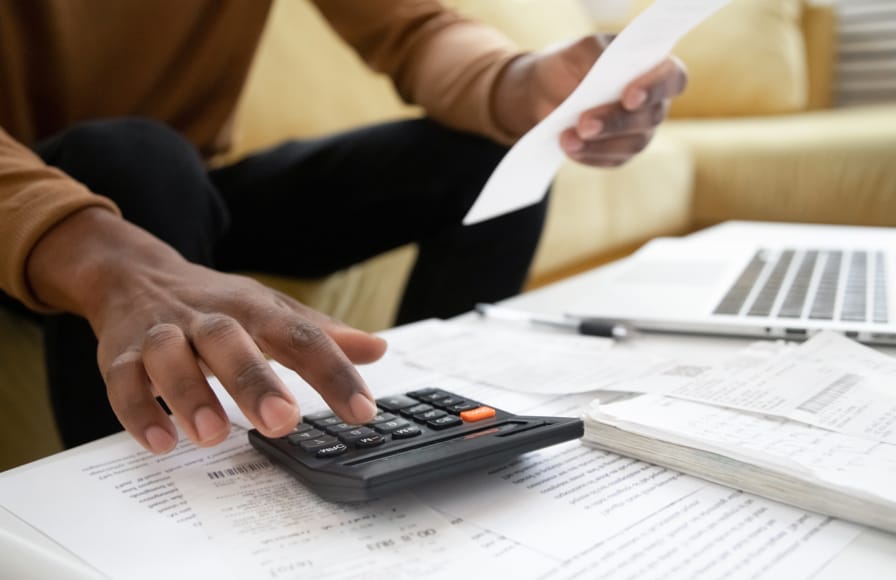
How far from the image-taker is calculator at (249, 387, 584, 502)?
33 cm

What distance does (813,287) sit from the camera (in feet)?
2.17

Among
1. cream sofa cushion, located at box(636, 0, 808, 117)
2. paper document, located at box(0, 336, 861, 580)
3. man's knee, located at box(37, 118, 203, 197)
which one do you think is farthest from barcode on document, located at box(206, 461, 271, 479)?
cream sofa cushion, located at box(636, 0, 808, 117)

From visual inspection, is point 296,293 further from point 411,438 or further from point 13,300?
point 411,438

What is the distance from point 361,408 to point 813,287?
0.44m

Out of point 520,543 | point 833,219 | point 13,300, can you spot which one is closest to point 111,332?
point 520,543

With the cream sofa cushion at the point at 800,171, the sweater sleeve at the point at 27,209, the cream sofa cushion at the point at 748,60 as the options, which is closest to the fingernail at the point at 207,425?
the sweater sleeve at the point at 27,209

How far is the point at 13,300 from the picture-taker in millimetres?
776

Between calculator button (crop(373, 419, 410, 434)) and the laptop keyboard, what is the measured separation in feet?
1.10

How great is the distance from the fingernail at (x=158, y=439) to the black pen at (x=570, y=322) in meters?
0.35

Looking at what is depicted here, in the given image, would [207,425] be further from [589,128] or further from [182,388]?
[589,128]

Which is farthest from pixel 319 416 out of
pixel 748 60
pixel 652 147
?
pixel 748 60

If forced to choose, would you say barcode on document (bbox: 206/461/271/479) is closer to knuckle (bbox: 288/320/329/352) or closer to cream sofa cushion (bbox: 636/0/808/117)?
knuckle (bbox: 288/320/329/352)

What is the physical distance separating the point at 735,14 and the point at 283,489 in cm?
222

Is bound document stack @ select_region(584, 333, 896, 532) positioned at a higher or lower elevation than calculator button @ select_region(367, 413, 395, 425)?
higher
